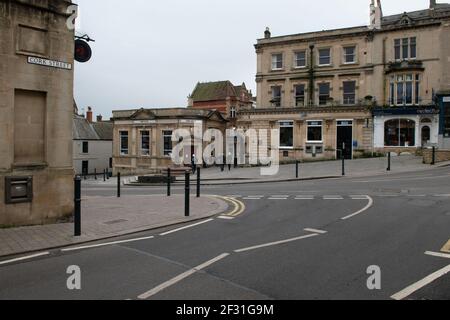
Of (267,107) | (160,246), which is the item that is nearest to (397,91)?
(267,107)

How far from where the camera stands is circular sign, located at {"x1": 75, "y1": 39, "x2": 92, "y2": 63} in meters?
11.1

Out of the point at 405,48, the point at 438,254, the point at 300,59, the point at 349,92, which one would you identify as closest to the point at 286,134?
the point at 349,92

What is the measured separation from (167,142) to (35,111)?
35870mm

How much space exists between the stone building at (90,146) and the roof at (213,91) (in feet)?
52.2

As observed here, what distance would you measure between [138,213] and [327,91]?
34064 mm

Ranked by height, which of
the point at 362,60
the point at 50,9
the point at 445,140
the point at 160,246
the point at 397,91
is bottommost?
the point at 160,246

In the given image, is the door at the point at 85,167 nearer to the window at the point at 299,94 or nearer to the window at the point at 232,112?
the window at the point at 232,112

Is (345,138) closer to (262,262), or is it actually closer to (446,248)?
(446,248)

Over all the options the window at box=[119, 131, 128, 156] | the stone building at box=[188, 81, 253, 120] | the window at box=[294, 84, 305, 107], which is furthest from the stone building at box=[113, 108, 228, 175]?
the window at box=[294, 84, 305, 107]
